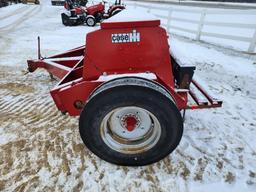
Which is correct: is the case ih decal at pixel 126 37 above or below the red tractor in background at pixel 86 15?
above

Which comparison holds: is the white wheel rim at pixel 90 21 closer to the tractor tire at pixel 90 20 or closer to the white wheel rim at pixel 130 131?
the tractor tire at pixel 90 20

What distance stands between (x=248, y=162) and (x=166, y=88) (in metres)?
1.22

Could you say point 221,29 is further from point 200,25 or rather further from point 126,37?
point 126,37

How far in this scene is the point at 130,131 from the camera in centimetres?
259

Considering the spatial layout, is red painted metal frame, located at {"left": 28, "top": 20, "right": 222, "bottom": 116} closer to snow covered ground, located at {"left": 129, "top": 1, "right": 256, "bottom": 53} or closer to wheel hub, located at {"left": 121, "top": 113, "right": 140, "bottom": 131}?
wheel hub, located at {"left": 121, "top": 113, "right": 140, "bottom": 131}

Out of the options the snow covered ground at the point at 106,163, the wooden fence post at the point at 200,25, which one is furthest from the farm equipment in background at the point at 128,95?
the wooden fence post at the point at 200,25

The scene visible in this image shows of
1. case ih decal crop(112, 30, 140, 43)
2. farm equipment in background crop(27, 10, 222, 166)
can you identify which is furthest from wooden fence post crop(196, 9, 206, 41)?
case ih decal crop(112, 30, 140, 43)

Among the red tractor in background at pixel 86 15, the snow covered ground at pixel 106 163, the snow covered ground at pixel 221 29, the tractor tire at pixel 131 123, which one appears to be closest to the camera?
the tractor tire at pixel 131 123

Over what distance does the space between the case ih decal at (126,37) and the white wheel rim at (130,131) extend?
0.68 m

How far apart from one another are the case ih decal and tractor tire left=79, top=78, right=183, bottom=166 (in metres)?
0.43

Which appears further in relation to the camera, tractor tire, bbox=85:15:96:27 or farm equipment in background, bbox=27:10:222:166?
tractor tire, bbox=85:15:96:27

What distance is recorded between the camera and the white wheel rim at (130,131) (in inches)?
99.4

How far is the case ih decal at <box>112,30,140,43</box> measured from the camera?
2.46m

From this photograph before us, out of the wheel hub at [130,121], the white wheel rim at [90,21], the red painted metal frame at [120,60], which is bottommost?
the white wheel rim at [90,21]
